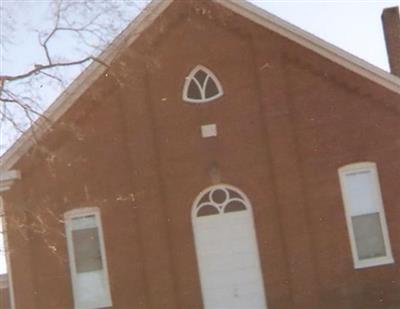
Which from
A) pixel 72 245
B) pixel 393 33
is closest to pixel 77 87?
pixel 72 245

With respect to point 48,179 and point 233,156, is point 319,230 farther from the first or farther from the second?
point 48,179

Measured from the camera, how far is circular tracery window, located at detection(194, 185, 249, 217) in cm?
1622

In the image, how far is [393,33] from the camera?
17750mm

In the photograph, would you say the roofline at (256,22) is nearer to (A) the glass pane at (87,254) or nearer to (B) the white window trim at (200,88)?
(B) the white window trim at (200,88)

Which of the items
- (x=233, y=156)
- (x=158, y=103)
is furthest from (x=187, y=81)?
(x=233, y=156)

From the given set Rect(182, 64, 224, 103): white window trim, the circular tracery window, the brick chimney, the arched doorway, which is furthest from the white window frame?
Answer: the brick chimney

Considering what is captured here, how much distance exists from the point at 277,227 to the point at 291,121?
7.68 ft

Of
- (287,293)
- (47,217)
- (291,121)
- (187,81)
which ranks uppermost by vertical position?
(187,81)

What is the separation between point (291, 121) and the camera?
16.3m

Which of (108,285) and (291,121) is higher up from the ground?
(291,121)

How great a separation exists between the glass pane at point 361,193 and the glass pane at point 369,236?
157 millimetres

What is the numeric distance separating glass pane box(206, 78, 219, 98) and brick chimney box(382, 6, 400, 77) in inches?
179

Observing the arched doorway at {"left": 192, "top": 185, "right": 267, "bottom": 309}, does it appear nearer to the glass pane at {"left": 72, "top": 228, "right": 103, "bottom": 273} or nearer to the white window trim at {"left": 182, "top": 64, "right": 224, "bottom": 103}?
the white window trim at {"left": 182, "top": 64, "right": 224, "bottom": 103}

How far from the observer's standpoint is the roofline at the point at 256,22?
1609 centimetres
